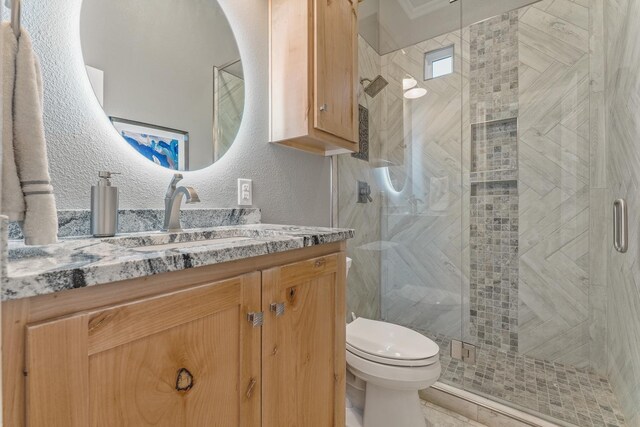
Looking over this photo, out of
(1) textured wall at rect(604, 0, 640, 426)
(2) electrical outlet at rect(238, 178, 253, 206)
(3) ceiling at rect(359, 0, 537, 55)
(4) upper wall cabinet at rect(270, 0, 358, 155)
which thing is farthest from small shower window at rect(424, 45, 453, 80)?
(2) electrical outlet at rect(238, 178, 253, 206)

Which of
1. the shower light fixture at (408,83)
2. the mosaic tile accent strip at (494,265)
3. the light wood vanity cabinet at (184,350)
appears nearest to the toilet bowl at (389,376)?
the light wood vanity cabinet at (184,350)

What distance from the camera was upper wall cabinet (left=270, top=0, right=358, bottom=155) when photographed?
1.25m

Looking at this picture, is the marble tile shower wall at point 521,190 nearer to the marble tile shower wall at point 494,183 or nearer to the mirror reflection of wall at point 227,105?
the marble tile shower wall at point 494,183

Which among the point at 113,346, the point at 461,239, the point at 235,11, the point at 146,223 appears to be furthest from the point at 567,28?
the point at 113,346

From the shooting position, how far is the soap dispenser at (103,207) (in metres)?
0.77

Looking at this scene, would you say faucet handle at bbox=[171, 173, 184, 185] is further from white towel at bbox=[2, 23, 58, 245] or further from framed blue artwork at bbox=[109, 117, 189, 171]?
white towel at bbox=[2, 23, 58, 245]

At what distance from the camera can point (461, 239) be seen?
2115 millimetres

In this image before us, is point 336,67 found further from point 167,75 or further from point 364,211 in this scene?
point 364,211

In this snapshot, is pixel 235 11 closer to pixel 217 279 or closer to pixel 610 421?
pixel 217 279

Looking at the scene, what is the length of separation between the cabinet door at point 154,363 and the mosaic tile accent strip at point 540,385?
5.03 ft

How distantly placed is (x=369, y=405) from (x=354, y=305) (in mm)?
709

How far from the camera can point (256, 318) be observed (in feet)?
2.20

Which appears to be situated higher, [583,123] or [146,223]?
[583,123]

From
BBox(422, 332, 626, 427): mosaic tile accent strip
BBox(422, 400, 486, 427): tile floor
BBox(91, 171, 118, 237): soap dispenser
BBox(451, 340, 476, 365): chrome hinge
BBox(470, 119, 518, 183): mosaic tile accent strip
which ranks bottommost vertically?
BBox(422, 400, 486, 427): tile floor
